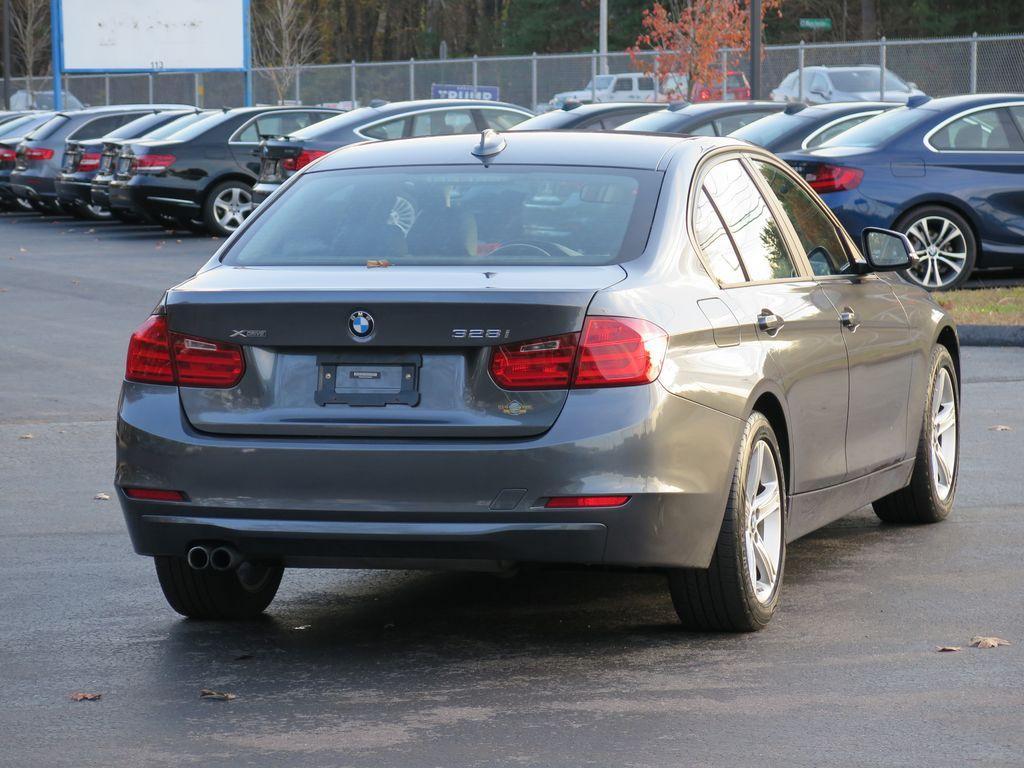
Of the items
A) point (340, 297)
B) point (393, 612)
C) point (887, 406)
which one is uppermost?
point (340, 297)

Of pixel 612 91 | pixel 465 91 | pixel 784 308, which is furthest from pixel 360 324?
pixel 612 91

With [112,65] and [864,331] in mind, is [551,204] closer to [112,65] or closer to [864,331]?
[864,331]

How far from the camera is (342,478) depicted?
5.33m

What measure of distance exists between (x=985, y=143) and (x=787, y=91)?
23.4m

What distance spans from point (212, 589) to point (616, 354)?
168cm

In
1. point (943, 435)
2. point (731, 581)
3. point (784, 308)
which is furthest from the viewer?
point (943, 435)

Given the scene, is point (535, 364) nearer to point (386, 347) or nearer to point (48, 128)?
point (386, 347)

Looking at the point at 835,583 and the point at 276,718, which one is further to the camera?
the point at 835,583

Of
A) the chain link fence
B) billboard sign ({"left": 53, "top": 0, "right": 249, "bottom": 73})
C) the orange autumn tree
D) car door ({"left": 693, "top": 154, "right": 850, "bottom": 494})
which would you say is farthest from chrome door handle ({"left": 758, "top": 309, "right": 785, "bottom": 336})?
billboard sign ({"left": 53, "top": 0, "right": 249, "bottom": 73})

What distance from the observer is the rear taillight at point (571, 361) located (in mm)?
5254

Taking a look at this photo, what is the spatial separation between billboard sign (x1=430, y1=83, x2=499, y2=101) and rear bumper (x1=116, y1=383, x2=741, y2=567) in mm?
37277

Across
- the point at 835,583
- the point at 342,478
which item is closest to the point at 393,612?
the point at 342,478

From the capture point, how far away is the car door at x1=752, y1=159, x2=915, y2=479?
6816mm

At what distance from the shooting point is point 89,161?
29.3m
